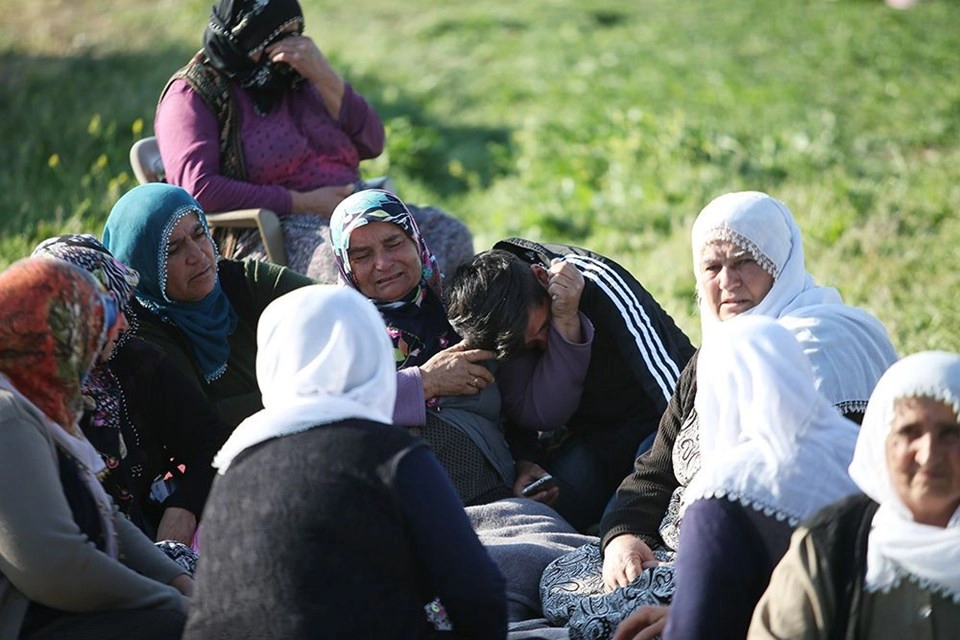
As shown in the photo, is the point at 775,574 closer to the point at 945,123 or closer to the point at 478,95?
the point at 945,123

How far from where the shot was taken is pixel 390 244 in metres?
4.35

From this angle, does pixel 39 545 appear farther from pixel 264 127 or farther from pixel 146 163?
pixel 146 163

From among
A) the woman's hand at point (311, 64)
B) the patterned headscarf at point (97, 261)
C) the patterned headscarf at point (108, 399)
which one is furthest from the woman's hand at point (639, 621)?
the woman's hand at point (311, 64)

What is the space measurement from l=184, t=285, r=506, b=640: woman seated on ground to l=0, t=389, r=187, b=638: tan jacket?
0.35 meters

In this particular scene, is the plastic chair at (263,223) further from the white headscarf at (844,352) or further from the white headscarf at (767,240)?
the white headscarf at (844,352)

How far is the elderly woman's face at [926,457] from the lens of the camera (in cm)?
246

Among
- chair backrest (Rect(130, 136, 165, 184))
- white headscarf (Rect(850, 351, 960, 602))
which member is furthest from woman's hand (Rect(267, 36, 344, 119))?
white headscarf (Rect(850, 351, 960, 602))

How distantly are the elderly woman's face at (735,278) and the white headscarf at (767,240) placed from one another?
17 mm

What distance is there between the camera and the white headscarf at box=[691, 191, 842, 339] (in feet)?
12.3

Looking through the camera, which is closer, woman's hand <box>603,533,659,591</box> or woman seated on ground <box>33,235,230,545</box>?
woman's hand <box>603,533,659,591</box>

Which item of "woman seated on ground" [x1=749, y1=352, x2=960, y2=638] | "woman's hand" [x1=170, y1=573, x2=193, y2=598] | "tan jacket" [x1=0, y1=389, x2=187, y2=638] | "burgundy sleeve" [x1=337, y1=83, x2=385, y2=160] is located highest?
"burgundy sleeve" [x1=337, y1=83, x2=385, y2=160]

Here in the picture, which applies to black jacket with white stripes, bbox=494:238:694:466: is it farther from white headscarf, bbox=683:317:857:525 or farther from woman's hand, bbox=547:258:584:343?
white headscarf, bbox=683:317:857:525

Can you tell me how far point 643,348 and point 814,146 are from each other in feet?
18.3

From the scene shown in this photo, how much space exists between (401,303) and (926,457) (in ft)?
7.22
